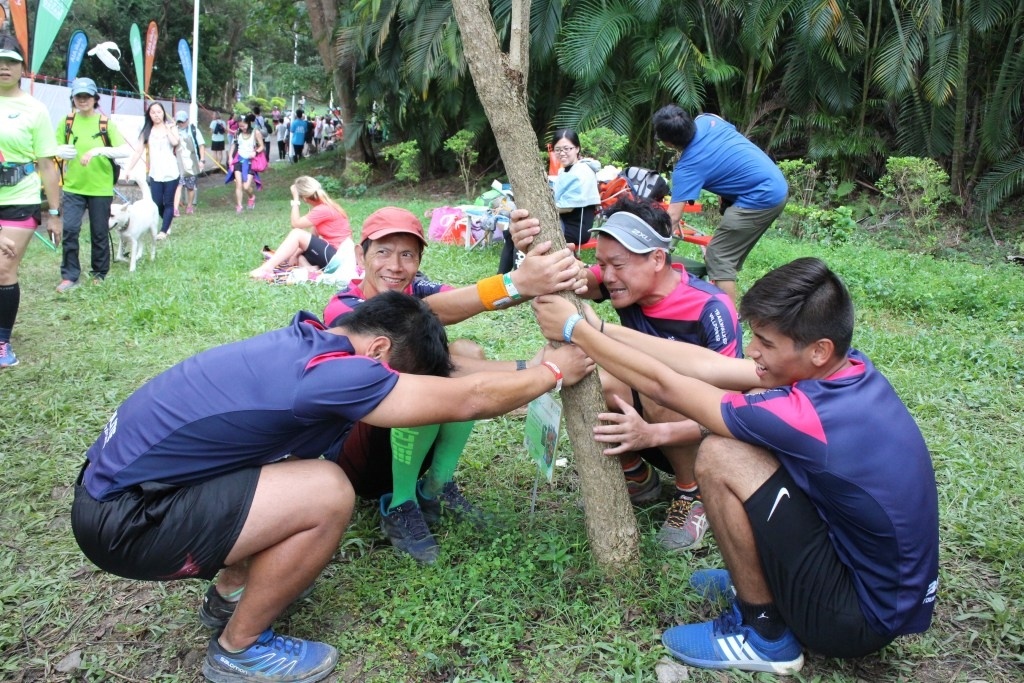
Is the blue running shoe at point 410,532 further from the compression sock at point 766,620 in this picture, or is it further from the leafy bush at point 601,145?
the leafy bush at point 601,145

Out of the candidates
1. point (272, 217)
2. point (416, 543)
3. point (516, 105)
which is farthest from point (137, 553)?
point (272, 217)

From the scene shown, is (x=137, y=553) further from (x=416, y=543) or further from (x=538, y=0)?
(x=538, y=0)

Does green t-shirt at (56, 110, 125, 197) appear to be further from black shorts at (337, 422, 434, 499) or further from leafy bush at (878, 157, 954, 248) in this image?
leafy bush at (878, 157, 954, 248)

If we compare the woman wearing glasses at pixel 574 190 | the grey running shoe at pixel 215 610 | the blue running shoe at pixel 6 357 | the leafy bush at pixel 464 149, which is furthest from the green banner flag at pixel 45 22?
the grey running shoe at pixel 215 610

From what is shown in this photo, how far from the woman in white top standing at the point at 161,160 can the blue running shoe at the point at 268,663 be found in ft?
29.6

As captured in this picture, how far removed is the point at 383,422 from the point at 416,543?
873 mm

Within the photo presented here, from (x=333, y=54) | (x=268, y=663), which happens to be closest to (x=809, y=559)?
(x=268, y=663)

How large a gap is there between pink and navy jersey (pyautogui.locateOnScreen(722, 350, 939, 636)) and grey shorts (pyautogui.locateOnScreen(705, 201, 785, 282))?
12.5 ft

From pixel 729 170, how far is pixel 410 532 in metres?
3.96

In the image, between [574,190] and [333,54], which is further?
[333,54]

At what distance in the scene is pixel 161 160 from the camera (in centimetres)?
1010

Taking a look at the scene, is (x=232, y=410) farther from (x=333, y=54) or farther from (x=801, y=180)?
(x=333, y=54)

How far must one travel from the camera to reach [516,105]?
2.65m

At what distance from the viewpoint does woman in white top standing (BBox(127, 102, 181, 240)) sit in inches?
398
